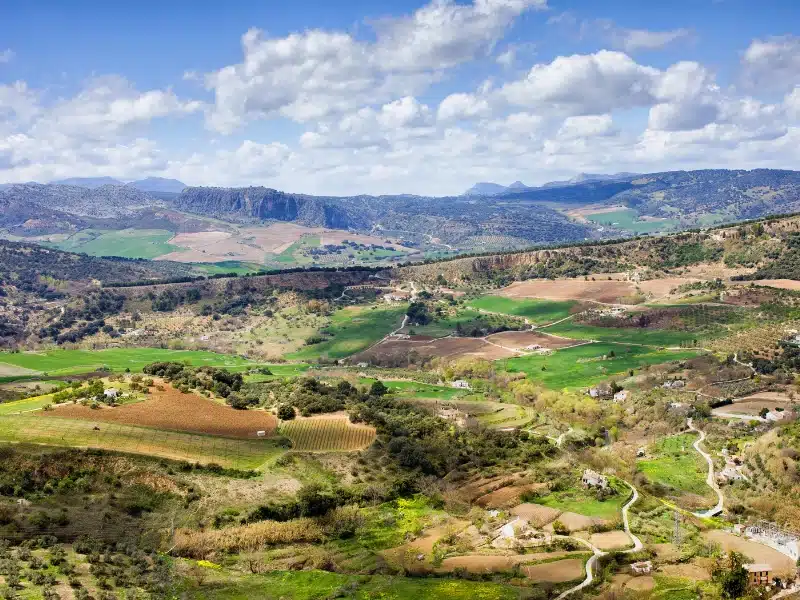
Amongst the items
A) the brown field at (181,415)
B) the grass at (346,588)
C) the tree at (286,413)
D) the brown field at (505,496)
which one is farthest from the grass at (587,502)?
the brown field at (181,415)

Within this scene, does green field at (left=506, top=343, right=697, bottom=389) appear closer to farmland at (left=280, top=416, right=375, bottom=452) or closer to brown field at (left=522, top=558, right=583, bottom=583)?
farmland at (left=280, top=416, right=375, bottom=452)

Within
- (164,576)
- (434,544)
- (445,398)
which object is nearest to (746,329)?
(445,398)

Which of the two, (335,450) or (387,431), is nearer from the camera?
(335,450)

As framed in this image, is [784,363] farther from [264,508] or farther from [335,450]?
[264,508]

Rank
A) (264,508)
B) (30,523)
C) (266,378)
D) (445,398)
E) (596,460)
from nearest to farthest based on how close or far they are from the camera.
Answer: (30,523), (264,508), (596,460), (445,398), (266,378)

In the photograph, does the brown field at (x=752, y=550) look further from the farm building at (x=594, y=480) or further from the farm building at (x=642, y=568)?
the farm building at (x=594, y=480)

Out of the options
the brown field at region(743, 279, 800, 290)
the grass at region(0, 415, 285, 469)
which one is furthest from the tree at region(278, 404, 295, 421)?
the brown field at region(743, 279, 800, 290)
